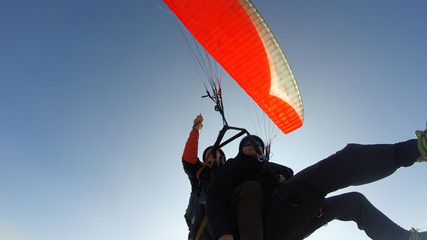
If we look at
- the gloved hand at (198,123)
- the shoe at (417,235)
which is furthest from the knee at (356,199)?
the gloved hand at (198,123)

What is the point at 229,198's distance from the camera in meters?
2.74

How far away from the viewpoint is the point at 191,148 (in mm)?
4223

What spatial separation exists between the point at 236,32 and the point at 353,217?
586 cm

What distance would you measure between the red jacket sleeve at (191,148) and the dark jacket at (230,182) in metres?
1.06

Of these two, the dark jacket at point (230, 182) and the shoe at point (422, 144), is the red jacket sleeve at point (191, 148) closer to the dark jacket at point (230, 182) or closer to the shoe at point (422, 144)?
the dark jacket at point (230, 182)

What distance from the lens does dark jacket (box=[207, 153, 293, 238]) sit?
248cm

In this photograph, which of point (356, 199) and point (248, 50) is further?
point (248, 50)

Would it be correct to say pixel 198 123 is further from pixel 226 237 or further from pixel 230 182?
pixel 226 237

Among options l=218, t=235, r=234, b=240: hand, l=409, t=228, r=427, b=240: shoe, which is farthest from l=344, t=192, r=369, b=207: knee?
l=218, t=235, r=234, b=240: hand

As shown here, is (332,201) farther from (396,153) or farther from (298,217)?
(396,153)

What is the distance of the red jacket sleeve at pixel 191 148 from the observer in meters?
4.14

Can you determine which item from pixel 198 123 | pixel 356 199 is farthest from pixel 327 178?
pixel 198 123

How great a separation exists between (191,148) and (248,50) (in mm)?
4425

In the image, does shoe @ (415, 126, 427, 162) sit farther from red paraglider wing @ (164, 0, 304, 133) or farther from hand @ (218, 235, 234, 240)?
red paraglider wing @ (164, 0, 304, 133)
